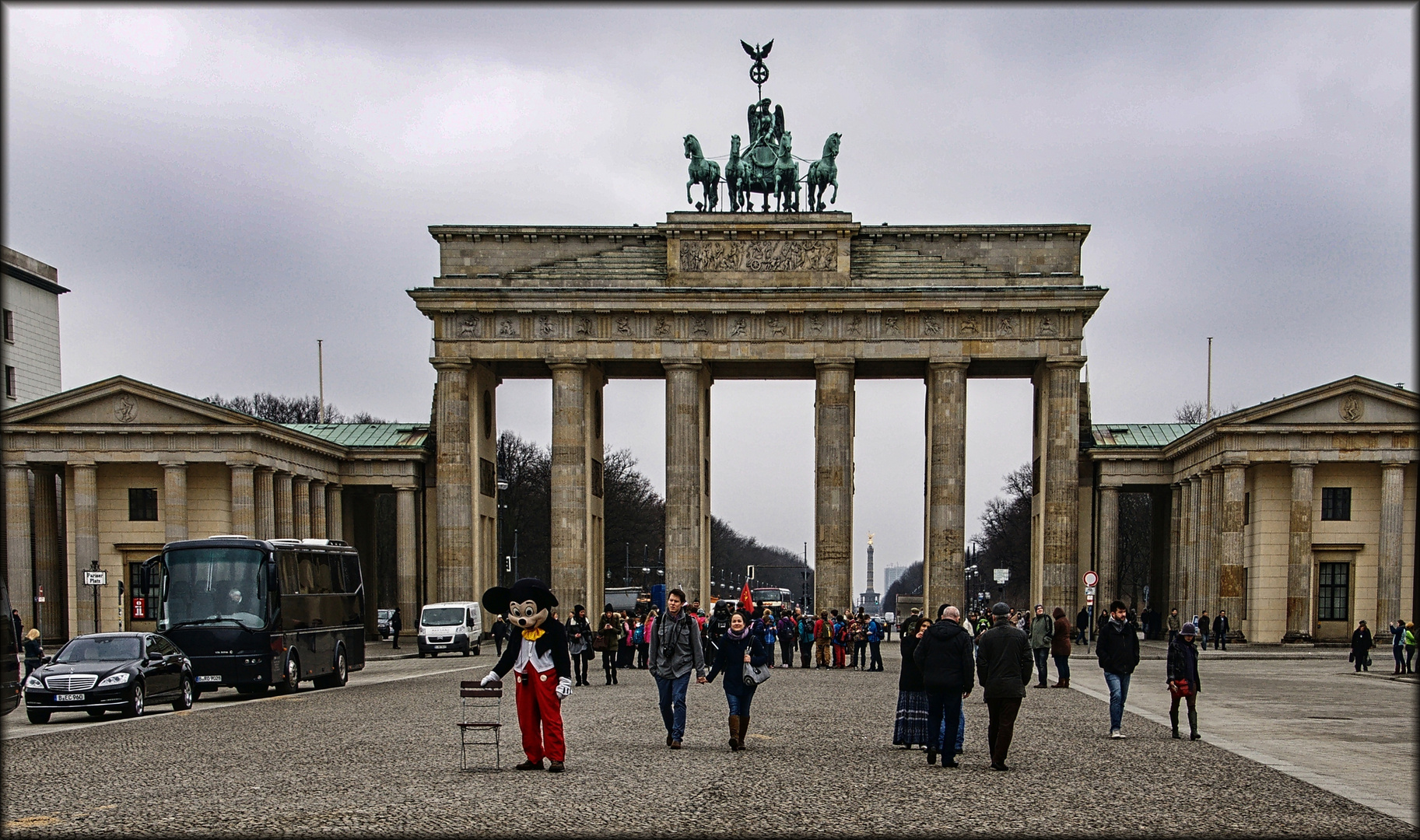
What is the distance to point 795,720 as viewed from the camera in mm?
24359

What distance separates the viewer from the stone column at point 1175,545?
6625 cm

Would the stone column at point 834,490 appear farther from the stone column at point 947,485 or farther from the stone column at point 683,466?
the stone column at point 683,466

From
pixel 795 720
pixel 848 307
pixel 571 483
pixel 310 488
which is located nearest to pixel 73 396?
pixel 310 488

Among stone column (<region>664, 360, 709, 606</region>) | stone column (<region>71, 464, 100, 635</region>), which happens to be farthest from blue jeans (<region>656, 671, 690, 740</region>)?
stone column (<region>664, 360, 709, 606</region>)

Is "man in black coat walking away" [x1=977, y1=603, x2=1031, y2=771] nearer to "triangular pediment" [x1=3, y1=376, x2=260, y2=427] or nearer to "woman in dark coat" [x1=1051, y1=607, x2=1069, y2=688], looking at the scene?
"woman in dark coat" [x1=1051, y1=607, x2=1069, y2=688]

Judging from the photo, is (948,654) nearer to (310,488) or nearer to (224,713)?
(224,713)

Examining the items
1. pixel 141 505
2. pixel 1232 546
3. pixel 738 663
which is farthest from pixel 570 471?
pixel 738 663

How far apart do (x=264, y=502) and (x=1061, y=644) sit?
38.8 metres

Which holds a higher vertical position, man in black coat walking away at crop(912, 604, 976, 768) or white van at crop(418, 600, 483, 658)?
man in black coat walking away at crop(912, 604, 976, 768)

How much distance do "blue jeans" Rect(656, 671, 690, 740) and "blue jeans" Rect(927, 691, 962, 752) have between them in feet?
11.1

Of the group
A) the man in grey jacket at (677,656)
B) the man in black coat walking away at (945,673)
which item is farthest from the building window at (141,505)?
the man in black coat walking away at (945,673)

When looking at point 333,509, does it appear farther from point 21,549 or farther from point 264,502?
point 21,549

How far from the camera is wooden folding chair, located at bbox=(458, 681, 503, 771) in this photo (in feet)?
53.7

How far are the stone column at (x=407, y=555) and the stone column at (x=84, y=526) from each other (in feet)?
48.2
